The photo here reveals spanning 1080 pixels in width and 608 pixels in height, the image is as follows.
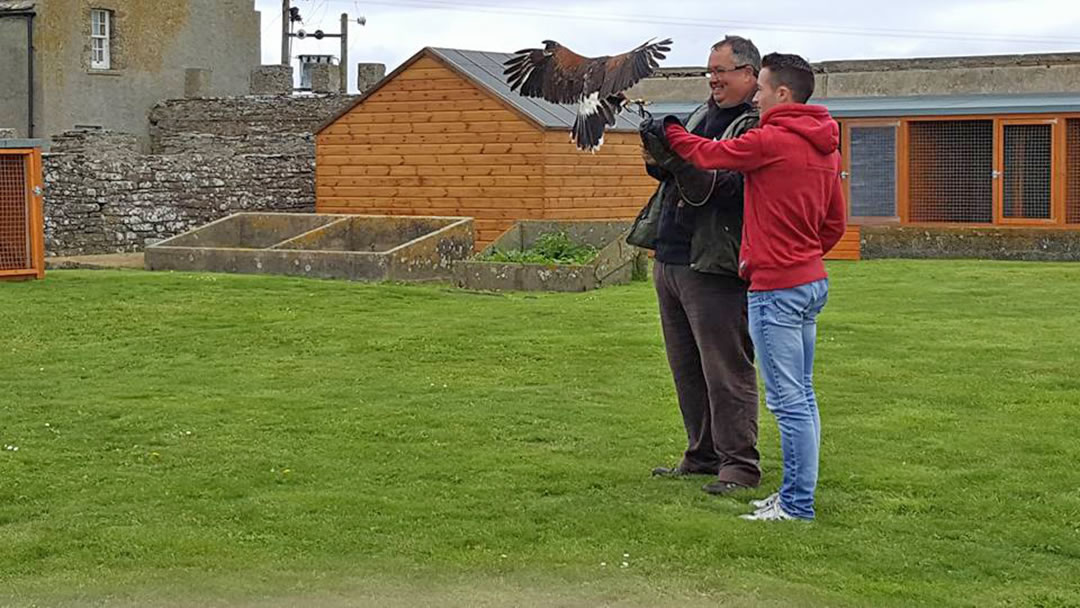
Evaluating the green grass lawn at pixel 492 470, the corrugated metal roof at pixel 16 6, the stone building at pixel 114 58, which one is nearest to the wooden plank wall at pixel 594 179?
the green grass lawn at pixel 492 470

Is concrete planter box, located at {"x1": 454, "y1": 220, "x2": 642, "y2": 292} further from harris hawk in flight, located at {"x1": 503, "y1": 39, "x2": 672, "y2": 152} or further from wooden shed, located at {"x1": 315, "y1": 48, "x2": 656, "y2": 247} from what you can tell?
harris hawk in flight, located at {"x1": 503, "y1": 39, "x2": 672, "y2": 152}

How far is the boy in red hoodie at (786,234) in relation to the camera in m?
6.68

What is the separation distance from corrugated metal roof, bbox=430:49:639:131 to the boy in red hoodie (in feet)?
54.0

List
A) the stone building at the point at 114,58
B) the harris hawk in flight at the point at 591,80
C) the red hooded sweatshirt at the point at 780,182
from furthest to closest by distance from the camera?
the stone building at the point at 114,58 → the harris hawk in flight at the point at 591,80 → the red hooded sweatshirt at the point at 780,182

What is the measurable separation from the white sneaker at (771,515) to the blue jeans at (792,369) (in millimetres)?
30

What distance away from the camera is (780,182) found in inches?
265

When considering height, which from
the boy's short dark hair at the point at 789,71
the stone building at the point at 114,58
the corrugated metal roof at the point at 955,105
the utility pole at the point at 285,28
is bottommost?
the boy's short dark hair at the point at 789,71

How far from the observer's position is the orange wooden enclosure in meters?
18.2

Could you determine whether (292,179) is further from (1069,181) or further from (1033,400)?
(1033,400)

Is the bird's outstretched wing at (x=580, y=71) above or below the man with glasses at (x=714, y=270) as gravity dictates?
above

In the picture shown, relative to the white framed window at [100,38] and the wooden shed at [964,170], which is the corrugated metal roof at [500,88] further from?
the white framed window at [100,38]

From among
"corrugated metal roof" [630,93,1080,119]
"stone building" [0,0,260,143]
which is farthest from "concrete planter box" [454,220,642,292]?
"stone building" [0,0,260,143]

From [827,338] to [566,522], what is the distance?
280 inches

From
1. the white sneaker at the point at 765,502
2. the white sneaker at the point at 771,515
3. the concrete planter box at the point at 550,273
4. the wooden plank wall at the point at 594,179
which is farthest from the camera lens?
the wooden plank wall at the point at 594,179
